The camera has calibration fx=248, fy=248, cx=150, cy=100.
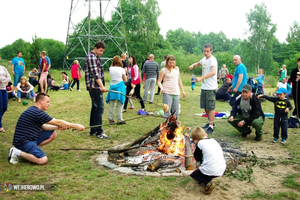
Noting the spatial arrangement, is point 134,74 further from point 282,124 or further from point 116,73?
point 282,124

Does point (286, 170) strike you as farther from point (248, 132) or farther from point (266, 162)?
point (248, 132)

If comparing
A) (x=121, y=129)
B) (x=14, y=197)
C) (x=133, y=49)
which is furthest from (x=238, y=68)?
(x=133, y=49)

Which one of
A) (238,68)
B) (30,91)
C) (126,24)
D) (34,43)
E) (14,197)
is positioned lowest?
(14,197)

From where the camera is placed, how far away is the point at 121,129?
706cm

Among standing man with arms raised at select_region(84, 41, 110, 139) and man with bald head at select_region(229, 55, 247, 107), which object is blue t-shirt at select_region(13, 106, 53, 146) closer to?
standing man with arms raised at select_region(84, 41, 110, 139)

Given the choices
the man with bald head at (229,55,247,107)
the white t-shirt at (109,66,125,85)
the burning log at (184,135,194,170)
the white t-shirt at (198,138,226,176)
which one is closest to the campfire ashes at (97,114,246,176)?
the burning log at (184,135,194,170)

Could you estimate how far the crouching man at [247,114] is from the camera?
6121mm

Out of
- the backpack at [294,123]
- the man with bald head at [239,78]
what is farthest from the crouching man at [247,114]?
the backpack at [294,123]

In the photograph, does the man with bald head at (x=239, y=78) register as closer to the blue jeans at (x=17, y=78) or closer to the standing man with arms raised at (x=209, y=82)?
the standing man with arms raised at (x=209, y=82)

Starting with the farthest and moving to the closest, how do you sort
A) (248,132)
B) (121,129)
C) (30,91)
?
(30,91), (121,129), (248,132)

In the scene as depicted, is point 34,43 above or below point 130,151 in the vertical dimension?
above

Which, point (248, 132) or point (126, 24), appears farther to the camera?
point (126, 24)

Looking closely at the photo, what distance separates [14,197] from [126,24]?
42.9 meters

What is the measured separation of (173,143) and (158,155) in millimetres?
444
